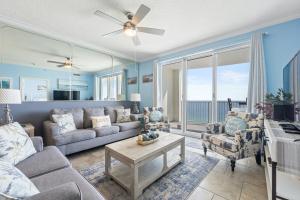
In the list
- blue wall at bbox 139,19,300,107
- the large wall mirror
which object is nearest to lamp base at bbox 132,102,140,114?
→ the large wall mirror

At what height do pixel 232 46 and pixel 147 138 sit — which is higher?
pixel 232 46

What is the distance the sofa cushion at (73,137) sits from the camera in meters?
2.50

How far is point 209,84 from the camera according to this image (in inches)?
157

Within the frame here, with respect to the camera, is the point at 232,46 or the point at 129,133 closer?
the point at 232,46

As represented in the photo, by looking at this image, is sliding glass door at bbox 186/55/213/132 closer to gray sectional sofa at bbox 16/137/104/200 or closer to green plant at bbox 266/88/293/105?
green plant at bbox 266/88/293/105

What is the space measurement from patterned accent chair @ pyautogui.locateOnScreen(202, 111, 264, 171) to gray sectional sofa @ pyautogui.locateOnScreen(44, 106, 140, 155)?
191cm

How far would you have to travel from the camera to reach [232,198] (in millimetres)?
1592

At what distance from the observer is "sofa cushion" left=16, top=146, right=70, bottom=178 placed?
4.27ft

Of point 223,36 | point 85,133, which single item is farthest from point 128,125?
point 223,36

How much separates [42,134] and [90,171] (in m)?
1.67

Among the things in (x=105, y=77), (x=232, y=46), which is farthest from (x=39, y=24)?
(x=232, y=46)

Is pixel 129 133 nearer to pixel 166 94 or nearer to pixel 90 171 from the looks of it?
pixel 90 171

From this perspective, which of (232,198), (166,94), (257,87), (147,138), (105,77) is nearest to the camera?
(232,198)

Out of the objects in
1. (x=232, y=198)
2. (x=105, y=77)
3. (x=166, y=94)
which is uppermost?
(x=105, y=77)
